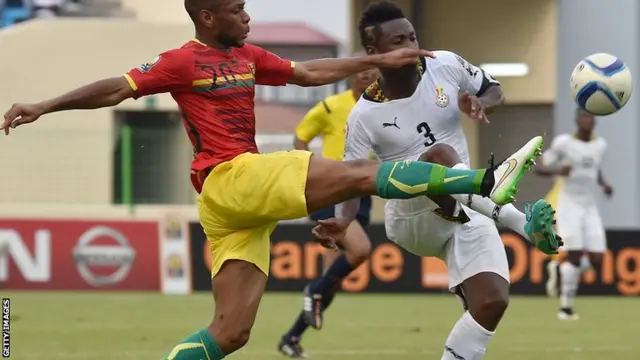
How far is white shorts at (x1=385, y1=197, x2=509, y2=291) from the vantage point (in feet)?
24.5

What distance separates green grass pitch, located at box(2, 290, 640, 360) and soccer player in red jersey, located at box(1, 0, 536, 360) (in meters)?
3.54

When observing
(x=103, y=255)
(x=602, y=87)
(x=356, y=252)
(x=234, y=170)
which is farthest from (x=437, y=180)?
(x=103, y=255)

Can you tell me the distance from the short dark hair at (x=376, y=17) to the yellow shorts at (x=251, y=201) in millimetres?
1261

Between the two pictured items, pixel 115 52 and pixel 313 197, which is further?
pixel 115 52

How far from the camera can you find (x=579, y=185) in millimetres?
16312

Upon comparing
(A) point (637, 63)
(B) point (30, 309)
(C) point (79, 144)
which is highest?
(A) point (637, 63)

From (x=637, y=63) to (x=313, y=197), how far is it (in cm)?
1686

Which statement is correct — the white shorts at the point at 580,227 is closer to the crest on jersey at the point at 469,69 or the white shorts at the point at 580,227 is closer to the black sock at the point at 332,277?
the black sock at the point at 332,277

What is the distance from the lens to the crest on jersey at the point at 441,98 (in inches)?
298

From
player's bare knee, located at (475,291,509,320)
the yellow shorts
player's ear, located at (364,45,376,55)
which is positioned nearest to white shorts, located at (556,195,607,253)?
player's ear, located at (364,45,376,55)

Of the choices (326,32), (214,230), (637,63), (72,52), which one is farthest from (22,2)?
(214,230)

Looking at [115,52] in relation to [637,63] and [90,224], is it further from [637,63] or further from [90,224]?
[637,63]

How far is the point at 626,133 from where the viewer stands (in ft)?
74.2

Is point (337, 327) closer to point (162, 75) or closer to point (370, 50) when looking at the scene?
point (370, 50)
